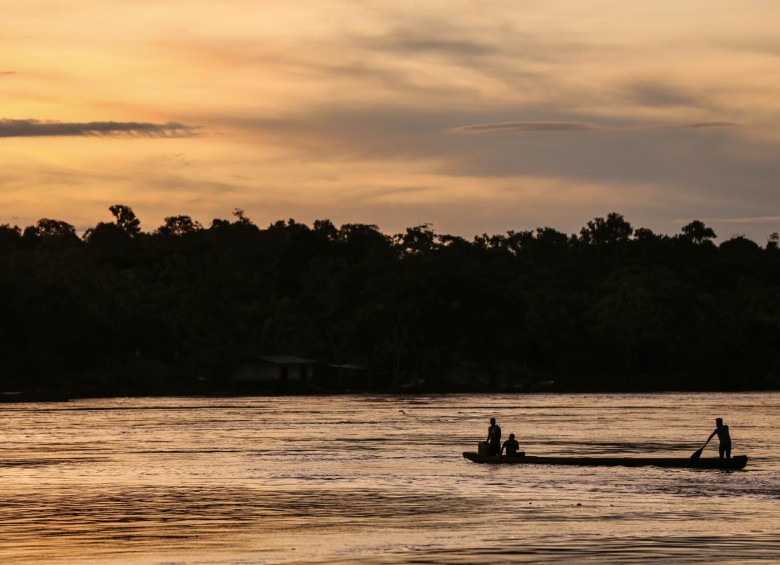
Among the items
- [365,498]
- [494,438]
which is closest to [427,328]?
[494,438]

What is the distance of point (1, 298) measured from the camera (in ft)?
436

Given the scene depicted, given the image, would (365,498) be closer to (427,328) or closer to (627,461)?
(627,461)

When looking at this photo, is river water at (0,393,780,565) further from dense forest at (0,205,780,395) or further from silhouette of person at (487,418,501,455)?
dense forest at (0,205,780,395)

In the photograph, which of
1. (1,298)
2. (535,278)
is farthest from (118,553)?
(535,278)

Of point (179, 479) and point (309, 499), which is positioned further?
point (179, 479)

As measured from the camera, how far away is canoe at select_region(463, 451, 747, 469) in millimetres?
48719

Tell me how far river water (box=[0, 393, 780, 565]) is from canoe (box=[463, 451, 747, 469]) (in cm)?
71

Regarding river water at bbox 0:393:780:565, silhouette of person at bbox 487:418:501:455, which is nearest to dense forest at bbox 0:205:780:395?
river water at bbox 0:393:780:565

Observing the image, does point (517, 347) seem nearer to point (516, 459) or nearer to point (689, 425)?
point (689, 425)

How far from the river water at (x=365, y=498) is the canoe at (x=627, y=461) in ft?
2.32

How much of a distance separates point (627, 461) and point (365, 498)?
43.3ft

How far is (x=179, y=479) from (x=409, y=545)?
18.0m

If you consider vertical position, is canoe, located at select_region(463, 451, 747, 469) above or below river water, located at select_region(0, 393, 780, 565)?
above

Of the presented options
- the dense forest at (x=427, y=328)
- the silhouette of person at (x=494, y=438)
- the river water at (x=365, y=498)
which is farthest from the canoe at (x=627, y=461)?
the dense forest at (x=427, y=328)
